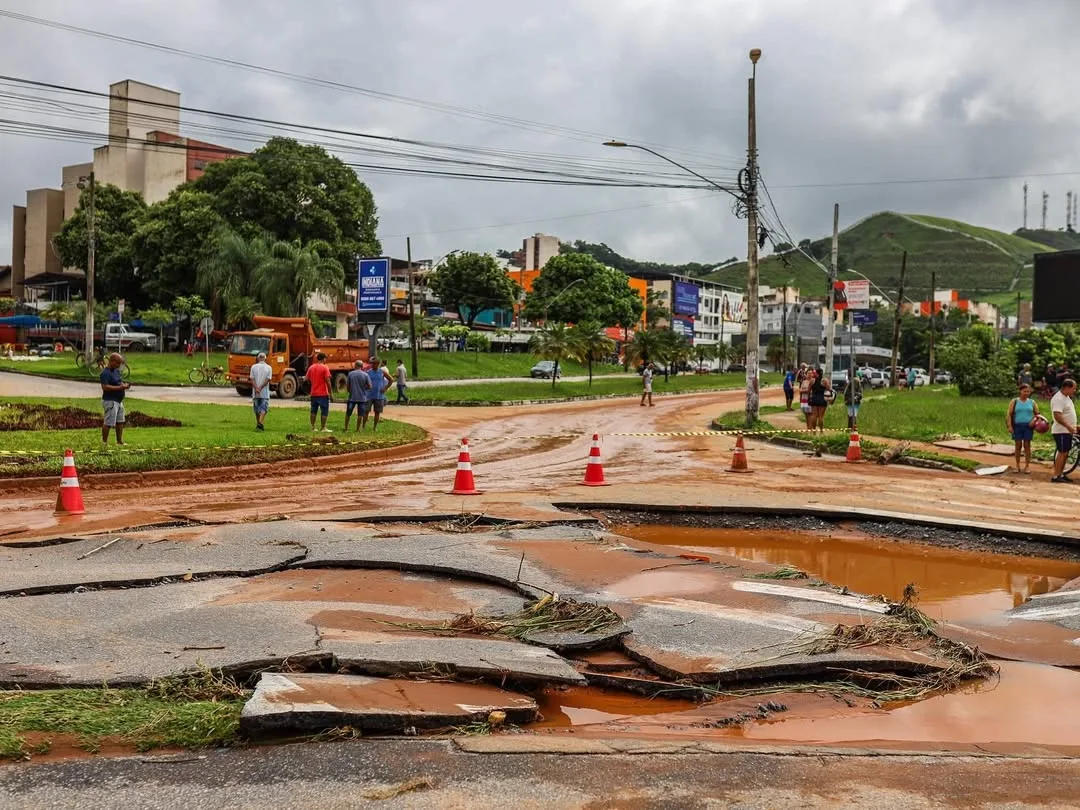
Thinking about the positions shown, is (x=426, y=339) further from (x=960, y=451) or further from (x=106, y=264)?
(x=960, y=451)

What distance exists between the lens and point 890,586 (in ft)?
28.1

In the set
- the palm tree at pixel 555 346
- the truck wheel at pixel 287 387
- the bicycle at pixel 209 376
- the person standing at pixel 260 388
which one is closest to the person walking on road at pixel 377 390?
the person standing at pixel 260 388

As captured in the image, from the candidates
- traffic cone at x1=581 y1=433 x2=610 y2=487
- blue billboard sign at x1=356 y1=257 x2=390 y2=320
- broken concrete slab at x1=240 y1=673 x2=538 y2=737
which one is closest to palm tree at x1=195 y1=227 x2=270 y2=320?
blue billboard sign at x1=356 y1=257 x2=390 y2=320

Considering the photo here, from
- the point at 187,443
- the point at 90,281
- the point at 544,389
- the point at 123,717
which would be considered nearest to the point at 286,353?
the point at 90,281

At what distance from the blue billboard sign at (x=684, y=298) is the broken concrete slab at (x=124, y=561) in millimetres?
114598

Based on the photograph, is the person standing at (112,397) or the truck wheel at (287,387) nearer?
the person standing at (112,397)

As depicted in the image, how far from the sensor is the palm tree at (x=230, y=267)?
171 feet

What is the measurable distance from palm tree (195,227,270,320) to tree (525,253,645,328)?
121ft

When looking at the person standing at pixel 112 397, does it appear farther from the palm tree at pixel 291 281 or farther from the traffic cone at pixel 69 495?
the palm tree at pixel 291 281

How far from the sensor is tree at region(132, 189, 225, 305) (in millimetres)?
56500

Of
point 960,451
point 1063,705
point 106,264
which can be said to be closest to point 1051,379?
point 960,451

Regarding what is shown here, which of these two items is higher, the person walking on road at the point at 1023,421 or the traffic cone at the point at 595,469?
the person walking on road at the point at 1023,421

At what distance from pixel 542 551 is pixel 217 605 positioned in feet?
10.4

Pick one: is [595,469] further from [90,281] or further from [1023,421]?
[90,281]
